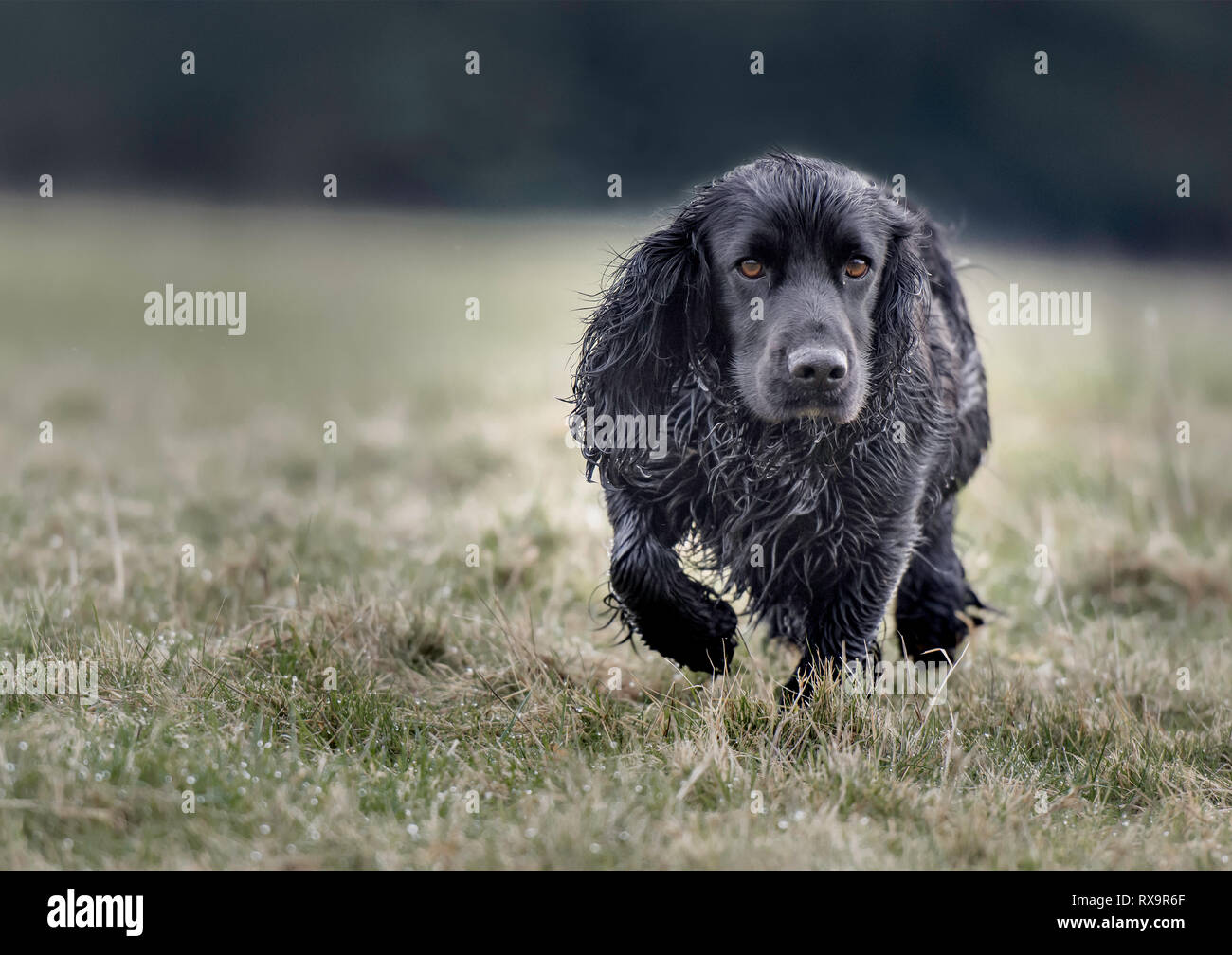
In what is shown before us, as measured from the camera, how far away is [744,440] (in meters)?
3.98

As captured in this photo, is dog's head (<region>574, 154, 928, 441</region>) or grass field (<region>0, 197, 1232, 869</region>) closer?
grass field (<region>0, 197, 1232, 869</region>)

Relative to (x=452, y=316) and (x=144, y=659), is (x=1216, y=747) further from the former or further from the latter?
(x=452, y=316)

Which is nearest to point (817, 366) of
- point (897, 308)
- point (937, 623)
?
point (897, 308)

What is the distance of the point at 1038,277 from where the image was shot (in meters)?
11.6

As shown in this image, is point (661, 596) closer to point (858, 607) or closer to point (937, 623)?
point (858, 607)

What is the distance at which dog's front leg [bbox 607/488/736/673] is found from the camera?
397 cm

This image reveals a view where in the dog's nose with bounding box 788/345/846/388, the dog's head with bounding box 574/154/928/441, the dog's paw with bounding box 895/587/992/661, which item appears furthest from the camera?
the dog's paw with bounding box 895/587/992/661

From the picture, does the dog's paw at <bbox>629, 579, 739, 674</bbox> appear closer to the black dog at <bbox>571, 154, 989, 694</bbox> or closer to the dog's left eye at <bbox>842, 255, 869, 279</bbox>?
the black dog at <bbox>571, 154, 989, 694</bbox>

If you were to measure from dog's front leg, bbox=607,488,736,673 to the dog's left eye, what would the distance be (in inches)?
38.5

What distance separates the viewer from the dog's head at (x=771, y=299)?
3.65 metres

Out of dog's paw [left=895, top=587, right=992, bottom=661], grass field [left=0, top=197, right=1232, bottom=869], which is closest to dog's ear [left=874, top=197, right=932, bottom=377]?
grass field [left=0, top=197, right=1232, bottom=869]
